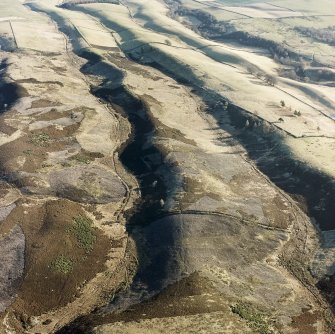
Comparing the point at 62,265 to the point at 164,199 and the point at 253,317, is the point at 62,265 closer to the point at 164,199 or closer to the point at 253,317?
the point at 164,199

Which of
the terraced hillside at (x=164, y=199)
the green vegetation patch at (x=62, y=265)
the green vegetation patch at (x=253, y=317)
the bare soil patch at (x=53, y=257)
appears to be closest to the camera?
the green vegetation patch at (x=253, y=317)

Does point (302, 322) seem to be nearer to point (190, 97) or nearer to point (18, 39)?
point (190, 97)

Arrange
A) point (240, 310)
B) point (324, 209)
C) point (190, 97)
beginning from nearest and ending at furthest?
1. point (240, 310)
2. point (324, 209)
3. point (190, 97)

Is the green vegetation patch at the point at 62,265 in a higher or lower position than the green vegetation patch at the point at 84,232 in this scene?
higher

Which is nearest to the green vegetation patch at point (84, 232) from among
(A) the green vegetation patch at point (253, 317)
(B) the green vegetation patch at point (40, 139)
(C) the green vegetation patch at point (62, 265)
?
(C) the green vegetation patch at point (62, 265)

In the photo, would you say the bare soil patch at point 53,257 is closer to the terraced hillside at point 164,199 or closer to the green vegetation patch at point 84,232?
the terraced hillside at point 164,199

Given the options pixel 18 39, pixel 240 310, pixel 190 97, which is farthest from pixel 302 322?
pixel 18 39
